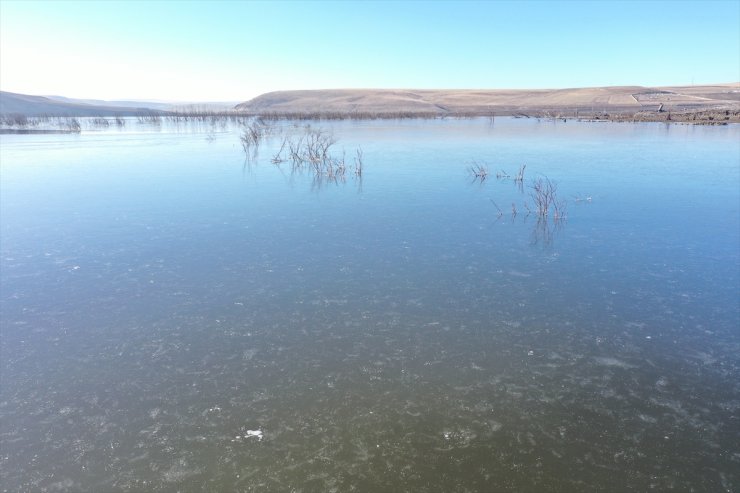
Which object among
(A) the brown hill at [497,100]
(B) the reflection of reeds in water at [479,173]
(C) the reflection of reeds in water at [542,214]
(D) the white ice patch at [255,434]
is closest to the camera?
(D) the white ice patch at [255,434]

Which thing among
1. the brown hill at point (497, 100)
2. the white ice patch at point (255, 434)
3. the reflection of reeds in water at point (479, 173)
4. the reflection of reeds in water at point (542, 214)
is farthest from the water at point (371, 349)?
the brown hill at point (497, 100)

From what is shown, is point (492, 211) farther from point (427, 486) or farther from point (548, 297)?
point (427, 486)

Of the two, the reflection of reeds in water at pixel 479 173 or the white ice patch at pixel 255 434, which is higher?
the reflection of reeds in water at pixel 479 173

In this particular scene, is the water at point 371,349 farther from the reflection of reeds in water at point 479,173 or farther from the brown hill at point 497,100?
the brown hill at point 497,100

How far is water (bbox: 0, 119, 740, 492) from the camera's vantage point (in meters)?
3.16

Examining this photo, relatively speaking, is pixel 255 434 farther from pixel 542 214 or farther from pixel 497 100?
pixel 497 100

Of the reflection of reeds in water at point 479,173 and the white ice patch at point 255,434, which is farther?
the reflection of reeds in water at point 479,173

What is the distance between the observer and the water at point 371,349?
316 centimetres

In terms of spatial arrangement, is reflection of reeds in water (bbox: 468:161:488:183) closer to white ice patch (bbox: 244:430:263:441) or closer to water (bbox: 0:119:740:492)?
water (bbox: 0:119:740:492)

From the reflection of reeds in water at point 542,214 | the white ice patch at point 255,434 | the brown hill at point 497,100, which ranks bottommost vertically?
the white ice patch at point 255,434

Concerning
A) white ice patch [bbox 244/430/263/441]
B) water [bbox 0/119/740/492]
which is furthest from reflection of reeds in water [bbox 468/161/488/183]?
white ice patch [bbox 244/430/263/441]

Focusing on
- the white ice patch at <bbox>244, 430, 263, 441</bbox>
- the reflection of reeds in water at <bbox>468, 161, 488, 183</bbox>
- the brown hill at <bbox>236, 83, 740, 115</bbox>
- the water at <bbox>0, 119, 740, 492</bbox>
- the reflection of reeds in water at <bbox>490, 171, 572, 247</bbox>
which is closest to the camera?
the water at <bbox>0, 119, 740, 492</bbox>

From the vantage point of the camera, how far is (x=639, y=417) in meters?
3.58

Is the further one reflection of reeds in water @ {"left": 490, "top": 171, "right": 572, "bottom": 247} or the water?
reflection of reeds in water @ {"left": 490, "top": 171, "right": 572, "bottom": 247}
